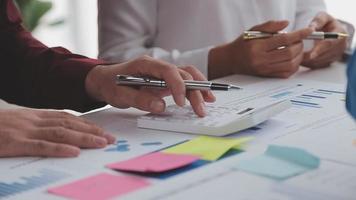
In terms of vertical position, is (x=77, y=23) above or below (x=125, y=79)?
below

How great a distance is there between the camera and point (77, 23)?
307 cm

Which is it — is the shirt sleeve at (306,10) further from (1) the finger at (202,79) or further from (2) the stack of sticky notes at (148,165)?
(2) the stack of sticky notes at (148,165)

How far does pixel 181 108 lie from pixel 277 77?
36cm

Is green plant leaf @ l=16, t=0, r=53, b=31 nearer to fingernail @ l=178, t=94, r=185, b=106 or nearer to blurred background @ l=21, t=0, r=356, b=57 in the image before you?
blurred background @ l=21, t=0, r=356, b=57

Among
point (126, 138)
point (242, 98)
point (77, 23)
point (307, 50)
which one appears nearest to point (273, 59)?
point (307, 50)

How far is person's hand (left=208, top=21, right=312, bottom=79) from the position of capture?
1.16 metres

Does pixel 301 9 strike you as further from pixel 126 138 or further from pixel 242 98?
pixel 126 138

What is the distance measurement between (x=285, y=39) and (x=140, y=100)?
1.41 ft

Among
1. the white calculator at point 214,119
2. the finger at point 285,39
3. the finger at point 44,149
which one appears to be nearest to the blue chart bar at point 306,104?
the white calculator at point 214,119

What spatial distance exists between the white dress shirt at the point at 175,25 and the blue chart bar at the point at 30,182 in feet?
2.12

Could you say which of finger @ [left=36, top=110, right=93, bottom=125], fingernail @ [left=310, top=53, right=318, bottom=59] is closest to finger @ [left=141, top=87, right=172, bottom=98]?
finger @ [left=36, top=110, right=93, bottom=125]

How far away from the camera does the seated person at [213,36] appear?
1.17 metres

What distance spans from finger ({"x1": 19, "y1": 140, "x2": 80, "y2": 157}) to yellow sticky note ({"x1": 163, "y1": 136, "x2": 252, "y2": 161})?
0.35 feet

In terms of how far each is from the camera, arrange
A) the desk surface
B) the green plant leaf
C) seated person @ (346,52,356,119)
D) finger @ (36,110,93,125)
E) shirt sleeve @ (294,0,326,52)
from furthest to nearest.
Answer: the green plant leaf
shirt sleeve @ (294,0,326,52)
the desk surface
finger @ (36,110,93,125)
seated person @ (346,52,356,119)
